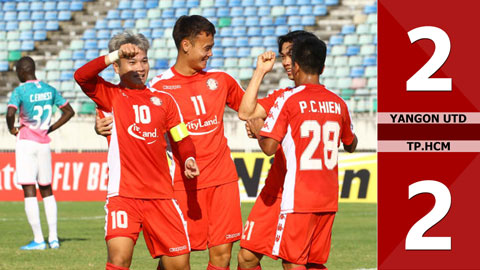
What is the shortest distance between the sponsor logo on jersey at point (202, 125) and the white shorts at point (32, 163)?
5131 mm

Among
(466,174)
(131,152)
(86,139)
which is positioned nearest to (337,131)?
(466,174)

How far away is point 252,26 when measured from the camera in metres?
27.1

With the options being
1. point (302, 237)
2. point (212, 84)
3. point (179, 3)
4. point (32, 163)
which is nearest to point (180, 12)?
point (179, 3)

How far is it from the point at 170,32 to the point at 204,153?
21.1 meters

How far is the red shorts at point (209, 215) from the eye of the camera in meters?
6.97

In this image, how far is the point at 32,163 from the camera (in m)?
11.6

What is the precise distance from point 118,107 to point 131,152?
1.05 ft

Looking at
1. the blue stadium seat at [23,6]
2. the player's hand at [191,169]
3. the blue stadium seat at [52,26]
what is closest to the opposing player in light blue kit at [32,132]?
the player's hand at [191,169]

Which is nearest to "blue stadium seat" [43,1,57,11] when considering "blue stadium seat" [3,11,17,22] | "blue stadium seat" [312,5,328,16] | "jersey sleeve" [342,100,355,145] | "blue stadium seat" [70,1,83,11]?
"blue stadium seat" [70,1,83,11]

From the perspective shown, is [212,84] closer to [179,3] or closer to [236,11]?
[236,11]

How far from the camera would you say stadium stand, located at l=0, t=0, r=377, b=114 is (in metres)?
25.2

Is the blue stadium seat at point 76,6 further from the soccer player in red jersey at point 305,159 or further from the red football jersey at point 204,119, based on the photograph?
the soccer player in red jersey at point 305,159

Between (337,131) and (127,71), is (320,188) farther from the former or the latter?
(127,71)

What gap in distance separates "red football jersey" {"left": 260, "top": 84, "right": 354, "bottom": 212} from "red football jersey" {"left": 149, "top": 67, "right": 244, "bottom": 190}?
1.05 metres
